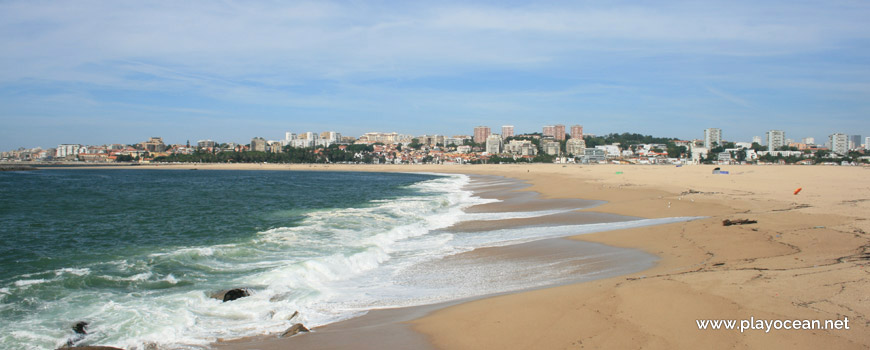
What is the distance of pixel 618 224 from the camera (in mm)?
12727

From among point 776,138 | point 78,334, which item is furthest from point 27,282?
point 776,138

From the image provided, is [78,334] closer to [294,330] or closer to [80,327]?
[80,327]

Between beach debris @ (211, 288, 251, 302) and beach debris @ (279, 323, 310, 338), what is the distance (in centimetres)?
185

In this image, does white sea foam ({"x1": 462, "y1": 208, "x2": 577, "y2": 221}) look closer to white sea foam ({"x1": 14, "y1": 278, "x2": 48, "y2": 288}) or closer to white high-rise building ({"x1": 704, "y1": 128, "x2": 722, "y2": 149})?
white sea foam ({"x1": 14, "y1": 278, "x2": 48, "y2": 288})

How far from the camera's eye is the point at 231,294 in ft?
22.5

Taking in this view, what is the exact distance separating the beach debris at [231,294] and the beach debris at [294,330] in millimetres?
1853

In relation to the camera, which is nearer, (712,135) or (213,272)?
(213,272)

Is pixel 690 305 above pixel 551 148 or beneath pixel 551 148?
beneath

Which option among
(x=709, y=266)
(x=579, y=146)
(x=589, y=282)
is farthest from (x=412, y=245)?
(x=579, y=146)

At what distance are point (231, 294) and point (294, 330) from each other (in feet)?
6.59

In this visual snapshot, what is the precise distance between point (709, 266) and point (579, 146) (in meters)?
151

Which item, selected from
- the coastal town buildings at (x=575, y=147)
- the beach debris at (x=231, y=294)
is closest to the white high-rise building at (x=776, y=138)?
the coastal town buildings at (x=575, y=147)

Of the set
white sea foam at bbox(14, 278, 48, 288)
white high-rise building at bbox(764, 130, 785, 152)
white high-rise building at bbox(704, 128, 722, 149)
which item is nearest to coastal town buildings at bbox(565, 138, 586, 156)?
white high-rise building at bbox(704, 128, 722, 149)

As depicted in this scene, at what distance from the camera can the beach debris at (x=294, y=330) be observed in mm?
A: 5302
